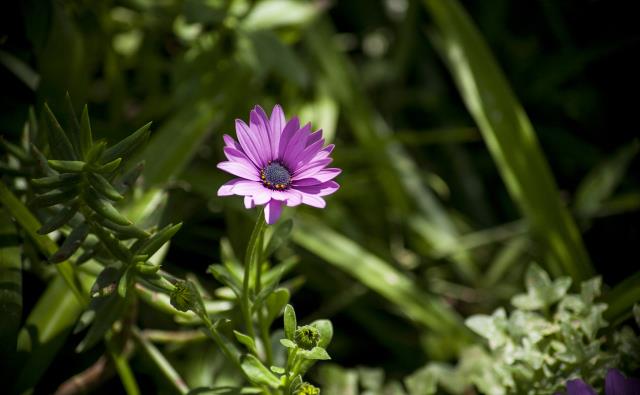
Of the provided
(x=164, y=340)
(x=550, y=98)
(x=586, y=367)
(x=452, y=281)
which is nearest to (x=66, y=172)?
(x=164, y=340)

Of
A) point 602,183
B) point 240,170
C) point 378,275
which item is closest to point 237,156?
point 240,170

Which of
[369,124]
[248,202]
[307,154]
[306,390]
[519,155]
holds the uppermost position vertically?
[369,124]

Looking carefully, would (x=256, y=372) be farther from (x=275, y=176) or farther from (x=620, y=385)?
(x=620, y=385)

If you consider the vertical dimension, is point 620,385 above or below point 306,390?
above

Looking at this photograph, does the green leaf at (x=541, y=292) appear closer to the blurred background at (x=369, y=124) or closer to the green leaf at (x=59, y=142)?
the blurred background at (x=369, y=124)

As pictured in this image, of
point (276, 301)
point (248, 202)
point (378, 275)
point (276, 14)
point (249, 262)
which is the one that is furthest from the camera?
point (276, 14)

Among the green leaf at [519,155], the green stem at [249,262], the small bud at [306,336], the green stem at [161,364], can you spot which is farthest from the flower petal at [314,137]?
the green leaf at [519,155]

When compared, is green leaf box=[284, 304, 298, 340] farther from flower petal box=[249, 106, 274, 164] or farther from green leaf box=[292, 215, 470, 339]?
green leaf box=[292, 215, 470, 339]
